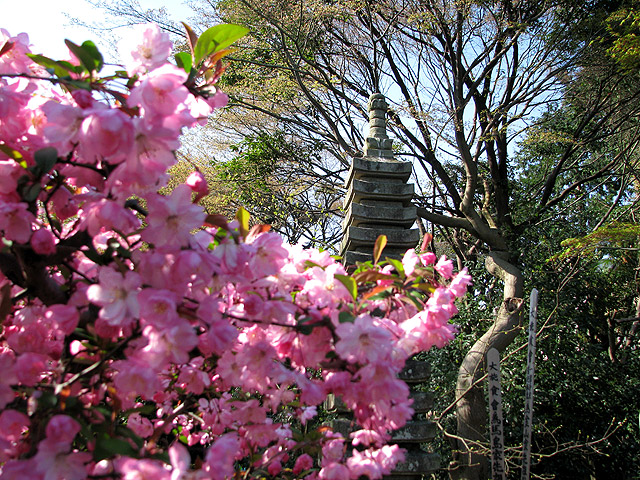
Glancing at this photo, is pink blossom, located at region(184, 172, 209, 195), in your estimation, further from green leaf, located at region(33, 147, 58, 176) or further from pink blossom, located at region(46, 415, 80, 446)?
pink blossom, located at region(46, 415, 80, 446)

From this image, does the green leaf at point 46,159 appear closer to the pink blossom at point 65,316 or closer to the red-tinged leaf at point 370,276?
the pink blossom at point 65,316

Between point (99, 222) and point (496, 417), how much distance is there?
2638 millimetres

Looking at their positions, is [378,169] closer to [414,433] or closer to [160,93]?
[414,433]

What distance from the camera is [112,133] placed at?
69cm

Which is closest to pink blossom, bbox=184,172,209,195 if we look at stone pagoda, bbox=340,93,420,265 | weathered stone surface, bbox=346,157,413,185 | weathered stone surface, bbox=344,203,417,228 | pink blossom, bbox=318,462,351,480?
pink blossom, bbox=318,462,351,480

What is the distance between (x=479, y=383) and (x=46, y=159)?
174 inches

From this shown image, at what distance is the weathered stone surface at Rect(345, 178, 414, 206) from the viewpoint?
263 cm

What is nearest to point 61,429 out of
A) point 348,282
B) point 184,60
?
point 348,282

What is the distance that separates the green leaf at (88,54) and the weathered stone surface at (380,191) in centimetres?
184

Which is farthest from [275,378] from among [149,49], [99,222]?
[149,49]

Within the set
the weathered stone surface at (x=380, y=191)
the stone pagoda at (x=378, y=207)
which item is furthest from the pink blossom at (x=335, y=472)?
the weathered stone surface at (x=380, y=191)

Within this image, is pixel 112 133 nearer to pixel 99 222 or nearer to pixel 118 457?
pixel 99 222

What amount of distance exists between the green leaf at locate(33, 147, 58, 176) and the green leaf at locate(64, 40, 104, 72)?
0.62 feet

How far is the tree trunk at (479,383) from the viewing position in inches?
170
